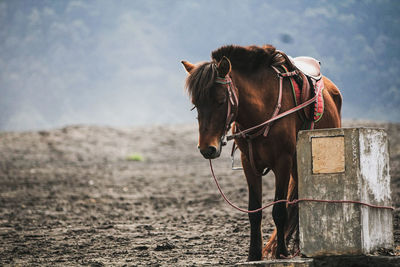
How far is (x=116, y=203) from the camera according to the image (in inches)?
403

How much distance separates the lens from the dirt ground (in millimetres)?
5645

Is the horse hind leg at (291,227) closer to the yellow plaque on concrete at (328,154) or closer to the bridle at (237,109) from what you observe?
the bridle at (237,109)

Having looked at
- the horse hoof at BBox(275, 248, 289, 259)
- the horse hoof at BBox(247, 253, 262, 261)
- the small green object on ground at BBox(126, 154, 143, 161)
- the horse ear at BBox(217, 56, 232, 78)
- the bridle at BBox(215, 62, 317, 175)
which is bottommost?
the horse hoof at BBox(247, 253, 262, 261)

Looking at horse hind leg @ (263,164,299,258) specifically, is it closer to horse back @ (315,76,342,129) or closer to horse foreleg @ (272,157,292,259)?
horse foreleg @ (272,157,292,259)

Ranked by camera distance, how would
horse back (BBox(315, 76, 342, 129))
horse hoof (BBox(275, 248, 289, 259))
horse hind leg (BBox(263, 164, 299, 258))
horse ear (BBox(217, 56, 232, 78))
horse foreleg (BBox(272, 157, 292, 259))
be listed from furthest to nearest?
horse back (BBox(315, 76, 342, 129))
horse hind leg (BBox(263, 164, 299, 258))
horse hoof (BBox(275, 248, 289, 259))
horse foreleg (BBox(272, 157, 292, 259))
horse ear (BBox(217, 56, 232, 78))

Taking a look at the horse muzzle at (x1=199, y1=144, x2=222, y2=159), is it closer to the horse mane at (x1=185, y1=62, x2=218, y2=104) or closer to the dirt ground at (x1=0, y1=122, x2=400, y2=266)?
the horse mane at (x1=185, y1=62, x2=218, y2=104)

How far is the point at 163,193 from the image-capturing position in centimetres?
1159

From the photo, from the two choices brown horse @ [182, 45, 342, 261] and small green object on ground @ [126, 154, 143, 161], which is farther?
small green object on ground @ [126, 154, 143, 161]

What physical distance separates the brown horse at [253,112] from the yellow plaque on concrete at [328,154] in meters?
0.45

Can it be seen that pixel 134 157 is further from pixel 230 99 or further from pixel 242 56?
pixel 230 99

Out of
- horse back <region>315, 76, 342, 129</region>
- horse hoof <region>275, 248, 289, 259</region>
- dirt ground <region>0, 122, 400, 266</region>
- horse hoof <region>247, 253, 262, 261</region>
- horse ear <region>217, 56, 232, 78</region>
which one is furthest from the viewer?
dirt ground <region>0, 122, 400, 266</region>

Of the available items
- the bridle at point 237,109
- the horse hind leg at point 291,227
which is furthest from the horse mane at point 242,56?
the horse hind leg at point 291,227

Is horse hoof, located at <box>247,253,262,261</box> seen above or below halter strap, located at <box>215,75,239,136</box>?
below

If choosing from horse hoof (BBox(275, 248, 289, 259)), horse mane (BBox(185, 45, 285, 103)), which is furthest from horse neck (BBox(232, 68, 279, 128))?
horse hoof (BBox(275, 248, 289, 259))
